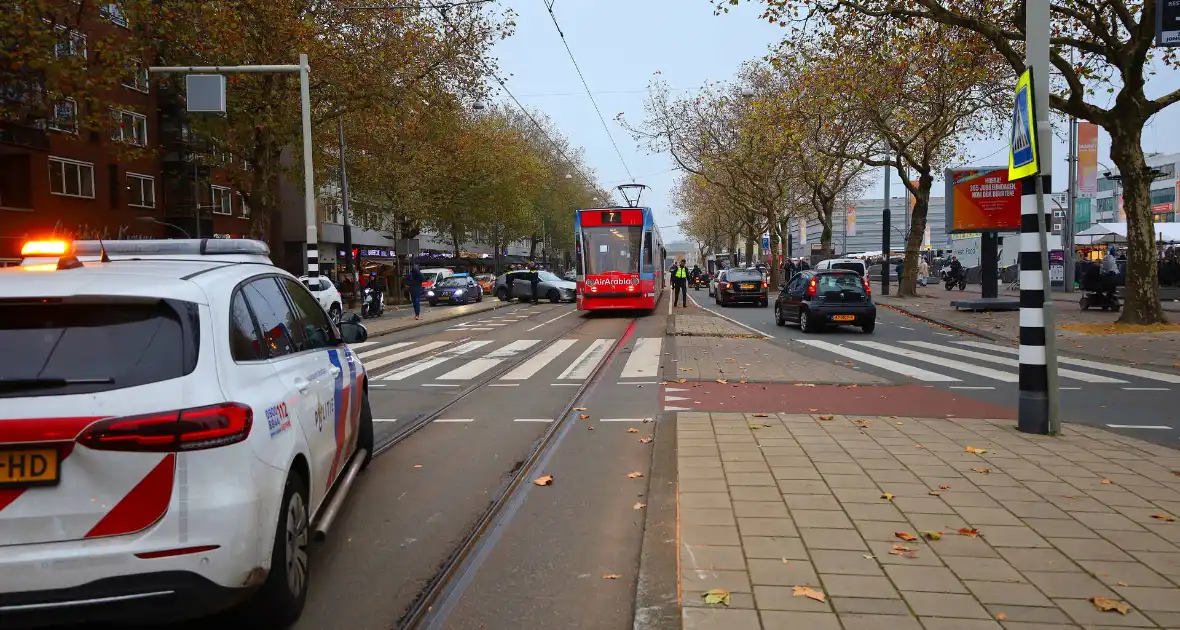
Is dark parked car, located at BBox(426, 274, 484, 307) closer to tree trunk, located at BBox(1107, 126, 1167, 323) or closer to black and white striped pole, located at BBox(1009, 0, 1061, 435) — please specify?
tree trunk, located at BBox(1107, 126, 1167, 323)

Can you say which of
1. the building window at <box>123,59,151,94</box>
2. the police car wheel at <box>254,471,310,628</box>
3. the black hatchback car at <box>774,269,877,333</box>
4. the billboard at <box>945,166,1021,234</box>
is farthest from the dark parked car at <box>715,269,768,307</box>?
the police car wheel at <box>254,471,310,628</box>

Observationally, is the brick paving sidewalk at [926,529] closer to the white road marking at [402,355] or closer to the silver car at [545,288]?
the white road marking at [402,355]

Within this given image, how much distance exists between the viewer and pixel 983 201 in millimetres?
25219

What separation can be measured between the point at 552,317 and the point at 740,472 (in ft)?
72.4

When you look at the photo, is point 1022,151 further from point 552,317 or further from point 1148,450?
point 552,317

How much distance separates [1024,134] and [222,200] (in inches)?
1653

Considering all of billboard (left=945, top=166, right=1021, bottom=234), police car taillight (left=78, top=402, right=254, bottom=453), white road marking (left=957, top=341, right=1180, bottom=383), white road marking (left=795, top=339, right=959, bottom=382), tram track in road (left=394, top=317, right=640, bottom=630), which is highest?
billboard (left=945, top=166, right=1021, bottom=234)

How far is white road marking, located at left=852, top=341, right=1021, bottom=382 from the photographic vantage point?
11836mm

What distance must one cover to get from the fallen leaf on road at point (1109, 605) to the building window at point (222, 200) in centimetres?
4310

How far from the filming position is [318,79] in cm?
2488

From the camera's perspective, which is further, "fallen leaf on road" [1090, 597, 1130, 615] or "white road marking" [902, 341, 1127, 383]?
"white road marking" [902, 341, 1127, 383]

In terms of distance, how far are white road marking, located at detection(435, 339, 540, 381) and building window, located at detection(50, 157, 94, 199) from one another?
73.8 feet

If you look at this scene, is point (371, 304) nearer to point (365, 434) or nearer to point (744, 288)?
point (744, 288)

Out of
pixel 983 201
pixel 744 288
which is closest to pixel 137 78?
pixel 744 288
